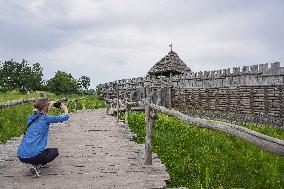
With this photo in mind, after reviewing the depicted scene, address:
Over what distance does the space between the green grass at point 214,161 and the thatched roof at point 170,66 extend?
14.1m

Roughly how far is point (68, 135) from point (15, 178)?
522cm

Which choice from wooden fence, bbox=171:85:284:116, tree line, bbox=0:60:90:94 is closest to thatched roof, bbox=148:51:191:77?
wooden fence, bbox=171:85:284:116

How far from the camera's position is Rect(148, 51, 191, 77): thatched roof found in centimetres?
2772

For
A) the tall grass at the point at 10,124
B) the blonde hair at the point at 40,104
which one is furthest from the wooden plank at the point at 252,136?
the tall grass at the point at 10,124

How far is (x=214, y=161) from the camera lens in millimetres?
9391

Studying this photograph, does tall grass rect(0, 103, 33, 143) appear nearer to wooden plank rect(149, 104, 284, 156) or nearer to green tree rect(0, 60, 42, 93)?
wooden plank rect(149, 104, 284, 156)

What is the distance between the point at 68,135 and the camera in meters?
11.9

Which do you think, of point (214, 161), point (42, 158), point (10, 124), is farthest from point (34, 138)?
point (10, 124)

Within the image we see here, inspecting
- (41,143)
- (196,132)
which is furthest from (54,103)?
(196,132)

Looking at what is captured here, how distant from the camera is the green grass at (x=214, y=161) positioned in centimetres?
752

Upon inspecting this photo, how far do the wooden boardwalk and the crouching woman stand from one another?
23 cm

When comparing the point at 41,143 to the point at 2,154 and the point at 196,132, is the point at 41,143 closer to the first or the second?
the point at 2,154

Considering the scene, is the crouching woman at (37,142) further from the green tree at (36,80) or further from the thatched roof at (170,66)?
the green tree at (36,80)

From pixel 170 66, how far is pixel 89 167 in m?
20.6
